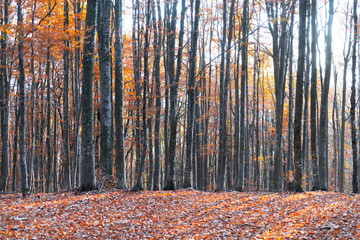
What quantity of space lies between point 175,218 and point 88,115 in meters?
4.65

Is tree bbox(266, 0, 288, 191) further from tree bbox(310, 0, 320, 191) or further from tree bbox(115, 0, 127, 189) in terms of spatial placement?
tree bbox(115, 0, 127, 189)

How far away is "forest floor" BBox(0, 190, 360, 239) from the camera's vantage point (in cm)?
647

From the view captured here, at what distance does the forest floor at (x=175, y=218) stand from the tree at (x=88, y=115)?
0.63m

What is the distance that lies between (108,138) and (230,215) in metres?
5.11

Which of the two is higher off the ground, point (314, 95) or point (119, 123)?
point (314, 95)

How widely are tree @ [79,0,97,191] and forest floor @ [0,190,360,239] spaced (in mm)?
630

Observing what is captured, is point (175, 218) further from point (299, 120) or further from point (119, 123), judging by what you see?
A: point (299, 120)

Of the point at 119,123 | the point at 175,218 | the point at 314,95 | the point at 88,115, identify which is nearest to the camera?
the point at 175,218

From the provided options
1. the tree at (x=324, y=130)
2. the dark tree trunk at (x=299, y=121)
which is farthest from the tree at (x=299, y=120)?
the tree at (x=324, y=130)

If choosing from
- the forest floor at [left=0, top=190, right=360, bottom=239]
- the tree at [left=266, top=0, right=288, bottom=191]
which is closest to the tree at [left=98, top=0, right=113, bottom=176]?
the forest floor at [left=0, top=190, right=360, bottom=239]

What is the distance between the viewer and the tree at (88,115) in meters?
10.4

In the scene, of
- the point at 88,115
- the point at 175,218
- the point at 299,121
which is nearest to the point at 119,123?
the point at 88,115

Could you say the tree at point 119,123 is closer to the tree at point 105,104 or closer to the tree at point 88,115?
the tree at point 105,104

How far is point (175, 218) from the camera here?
8195 mm
